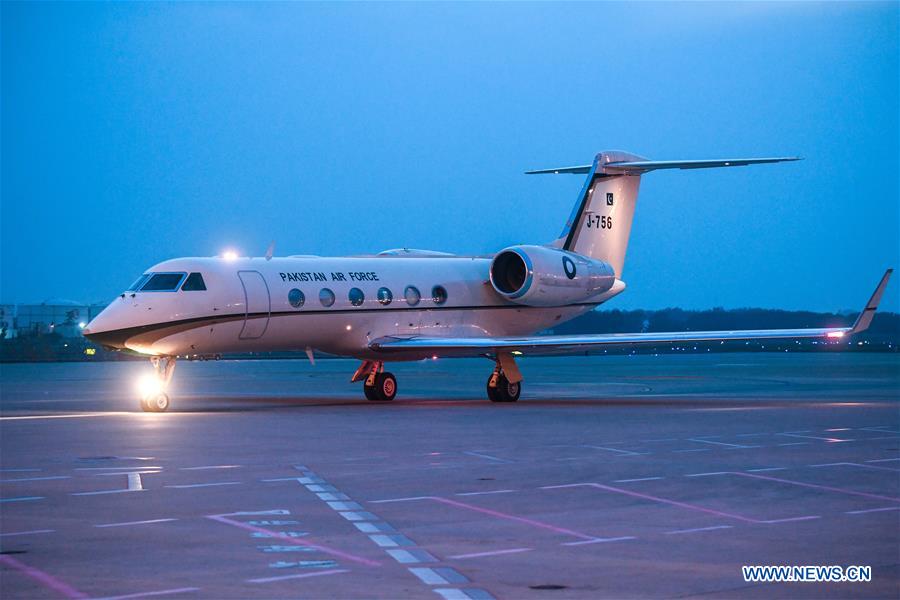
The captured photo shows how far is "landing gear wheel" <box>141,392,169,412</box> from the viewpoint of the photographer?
22.0 meters

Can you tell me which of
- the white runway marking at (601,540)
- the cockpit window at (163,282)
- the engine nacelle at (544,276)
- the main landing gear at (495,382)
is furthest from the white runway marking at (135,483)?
the engine nacelle at (544,276)

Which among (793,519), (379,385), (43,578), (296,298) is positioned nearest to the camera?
(43,578)

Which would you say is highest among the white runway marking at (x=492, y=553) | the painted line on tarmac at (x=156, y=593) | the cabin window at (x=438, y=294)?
the cabin window at (x=438, y=294)

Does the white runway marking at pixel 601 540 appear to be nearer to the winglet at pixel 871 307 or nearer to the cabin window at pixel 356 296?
the winglet at pixel 871 307

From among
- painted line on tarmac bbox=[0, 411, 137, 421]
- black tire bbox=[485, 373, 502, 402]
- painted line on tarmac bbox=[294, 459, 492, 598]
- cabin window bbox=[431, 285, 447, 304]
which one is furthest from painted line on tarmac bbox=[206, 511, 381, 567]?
cabin window bbox=[431, 285, 447, 304]

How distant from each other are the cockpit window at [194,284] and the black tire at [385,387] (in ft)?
15.5

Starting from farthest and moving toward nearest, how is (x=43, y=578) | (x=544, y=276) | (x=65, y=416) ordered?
(x=544, y=276) < (x=65, y=416) < (x=43, y=578)

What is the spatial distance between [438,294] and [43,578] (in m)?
20.0

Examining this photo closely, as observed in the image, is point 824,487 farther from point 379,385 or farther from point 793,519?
point 379,385

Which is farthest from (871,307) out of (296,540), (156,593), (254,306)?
(156,593)

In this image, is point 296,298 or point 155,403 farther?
point 296,298

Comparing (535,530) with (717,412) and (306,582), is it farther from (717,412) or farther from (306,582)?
(717,412)

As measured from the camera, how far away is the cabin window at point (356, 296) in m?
25.6

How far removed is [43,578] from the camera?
7508 mm
